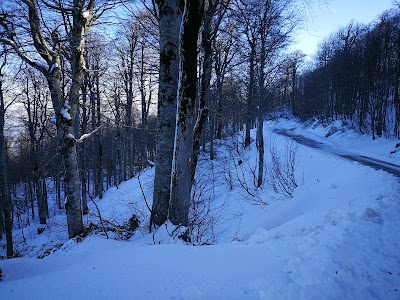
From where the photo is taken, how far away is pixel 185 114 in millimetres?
3721

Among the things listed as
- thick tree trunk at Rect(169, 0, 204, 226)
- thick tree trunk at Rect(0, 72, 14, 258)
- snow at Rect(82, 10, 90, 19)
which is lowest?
thick tree trunk at Rect(0, 72, 14, 258)

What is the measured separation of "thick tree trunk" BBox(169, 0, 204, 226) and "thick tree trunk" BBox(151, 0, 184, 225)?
0.40 meters

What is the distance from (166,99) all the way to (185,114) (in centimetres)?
58

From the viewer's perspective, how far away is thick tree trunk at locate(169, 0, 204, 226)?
350cm

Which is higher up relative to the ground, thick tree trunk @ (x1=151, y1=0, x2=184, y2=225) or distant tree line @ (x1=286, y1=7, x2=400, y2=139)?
distant tree line @ (x1=286, y1=7, x2=400, y2=139)

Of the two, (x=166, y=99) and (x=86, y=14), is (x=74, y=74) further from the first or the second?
(x=166, y=99)

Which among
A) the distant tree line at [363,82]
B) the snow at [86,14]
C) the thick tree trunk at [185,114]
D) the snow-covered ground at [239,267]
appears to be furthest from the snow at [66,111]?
the distant tree line at [363,82]

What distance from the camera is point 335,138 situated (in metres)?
24.0

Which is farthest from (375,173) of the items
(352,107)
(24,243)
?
(352,107)

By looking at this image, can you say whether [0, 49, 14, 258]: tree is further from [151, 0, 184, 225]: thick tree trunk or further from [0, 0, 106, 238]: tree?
[151, 0, 184, 225]: thick tree trunk

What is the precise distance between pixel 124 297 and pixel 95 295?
230 mm

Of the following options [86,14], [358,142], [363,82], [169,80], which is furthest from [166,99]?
[363,82]

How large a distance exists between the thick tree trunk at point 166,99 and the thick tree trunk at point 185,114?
0.40 metres

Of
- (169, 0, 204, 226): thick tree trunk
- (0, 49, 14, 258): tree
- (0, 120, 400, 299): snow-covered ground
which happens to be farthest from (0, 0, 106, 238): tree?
(0, 49, 14, 258): tree
